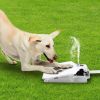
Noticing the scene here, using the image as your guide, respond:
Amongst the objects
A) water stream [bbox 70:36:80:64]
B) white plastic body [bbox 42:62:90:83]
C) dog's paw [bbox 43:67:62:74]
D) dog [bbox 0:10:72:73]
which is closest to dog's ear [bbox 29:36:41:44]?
dog [bbox 0:10:72:73]

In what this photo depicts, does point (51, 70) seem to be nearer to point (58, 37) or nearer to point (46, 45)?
point (46, 45)

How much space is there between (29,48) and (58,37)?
2037mm

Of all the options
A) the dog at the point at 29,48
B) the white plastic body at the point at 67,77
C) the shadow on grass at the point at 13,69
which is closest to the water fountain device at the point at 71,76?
the white plastic body at the point at 67,77

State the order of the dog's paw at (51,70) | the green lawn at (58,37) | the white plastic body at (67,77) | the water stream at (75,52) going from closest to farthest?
the green lawn at (58,37) → the white plastic body at (67,77) → the dog's paw at (51,70) → the water stream at (75,52)

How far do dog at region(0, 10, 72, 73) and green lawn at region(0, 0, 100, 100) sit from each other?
0.51ft

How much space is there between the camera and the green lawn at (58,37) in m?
6.32

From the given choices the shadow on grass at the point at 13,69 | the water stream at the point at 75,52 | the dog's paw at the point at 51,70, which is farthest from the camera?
the water stream at the point at 75,52

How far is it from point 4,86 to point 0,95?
344mm

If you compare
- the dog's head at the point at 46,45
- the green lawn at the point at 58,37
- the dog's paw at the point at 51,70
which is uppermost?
the dog's head at the point at 46,45

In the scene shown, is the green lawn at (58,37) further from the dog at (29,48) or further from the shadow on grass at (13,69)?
the dog at (29,48)

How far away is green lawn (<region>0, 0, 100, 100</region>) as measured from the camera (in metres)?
6.32

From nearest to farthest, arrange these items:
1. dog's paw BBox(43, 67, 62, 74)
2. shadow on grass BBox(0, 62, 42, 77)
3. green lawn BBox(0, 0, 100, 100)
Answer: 1. green lawn BBox(0, 0, 100, 100)
2. dog's paw BBox(43, 67, 62, 74)
3. shadow on grass BBox(0, 62, 42, 77)

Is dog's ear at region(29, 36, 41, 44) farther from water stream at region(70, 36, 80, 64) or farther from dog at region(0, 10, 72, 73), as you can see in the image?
water stream at region(70, 36, 80, 64)

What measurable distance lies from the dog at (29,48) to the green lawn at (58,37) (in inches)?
6.1
